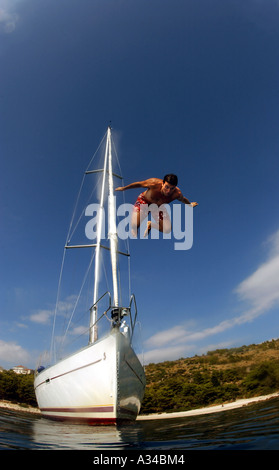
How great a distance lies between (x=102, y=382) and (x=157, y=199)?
8275mm

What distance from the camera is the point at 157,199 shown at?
28.8ft

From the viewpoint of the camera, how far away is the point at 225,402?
2875 centimetres

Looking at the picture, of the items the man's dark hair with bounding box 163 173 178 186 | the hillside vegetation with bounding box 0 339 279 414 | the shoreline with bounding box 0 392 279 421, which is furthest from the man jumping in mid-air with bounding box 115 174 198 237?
the hillside vegetation with bounding box 0 339 279 414

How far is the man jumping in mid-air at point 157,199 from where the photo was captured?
808cm

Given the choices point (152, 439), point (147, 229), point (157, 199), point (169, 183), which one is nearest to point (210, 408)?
point (152, 439)

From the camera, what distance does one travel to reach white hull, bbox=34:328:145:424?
10164mm

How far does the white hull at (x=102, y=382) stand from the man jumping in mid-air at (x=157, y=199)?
5.18 metres

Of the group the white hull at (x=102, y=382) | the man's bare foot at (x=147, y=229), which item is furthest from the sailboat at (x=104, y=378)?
the man's bare foot at (x=147, y=229)

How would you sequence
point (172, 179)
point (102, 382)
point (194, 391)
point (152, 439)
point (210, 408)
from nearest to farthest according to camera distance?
1. point (152, 439)
2. point (172, 179)
3. point (102, 382)
4. point (210, 408)
5. point (194, 391)

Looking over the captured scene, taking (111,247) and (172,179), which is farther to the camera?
(111,247)

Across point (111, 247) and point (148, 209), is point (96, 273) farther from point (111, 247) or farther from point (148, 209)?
point (148, 209)

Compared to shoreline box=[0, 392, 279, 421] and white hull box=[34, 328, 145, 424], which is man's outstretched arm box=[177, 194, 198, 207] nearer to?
white hull box=[34, 328, 145, 424]
